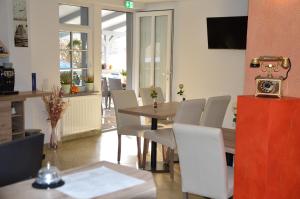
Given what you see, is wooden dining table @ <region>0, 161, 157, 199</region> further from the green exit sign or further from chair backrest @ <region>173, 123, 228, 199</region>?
the green exit sign

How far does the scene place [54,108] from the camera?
5.47 metres

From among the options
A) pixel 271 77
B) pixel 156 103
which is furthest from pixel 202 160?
pixel 156 103

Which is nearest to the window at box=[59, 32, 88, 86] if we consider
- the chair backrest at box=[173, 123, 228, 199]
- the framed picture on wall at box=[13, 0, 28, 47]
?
the framed picture on wall at box=[13, 0, 28, 47]

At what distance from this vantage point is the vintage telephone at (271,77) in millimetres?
2576

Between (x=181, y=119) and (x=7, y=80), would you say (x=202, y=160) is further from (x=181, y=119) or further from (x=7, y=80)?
(x=7, y=80)

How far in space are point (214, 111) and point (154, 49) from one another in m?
3.12

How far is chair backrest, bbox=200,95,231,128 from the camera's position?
4.32 metres

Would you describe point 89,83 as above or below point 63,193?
above

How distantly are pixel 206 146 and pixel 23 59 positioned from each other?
11.5 ft

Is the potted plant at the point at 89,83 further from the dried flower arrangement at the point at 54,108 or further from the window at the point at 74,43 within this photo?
the dried flower arrangement at the point at 54,108

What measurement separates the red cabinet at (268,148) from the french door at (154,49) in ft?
14.9

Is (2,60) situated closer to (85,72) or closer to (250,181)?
(85,72)

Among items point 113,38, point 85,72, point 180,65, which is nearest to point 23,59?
point 85,72

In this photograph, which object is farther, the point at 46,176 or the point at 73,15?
the point at 73,15
